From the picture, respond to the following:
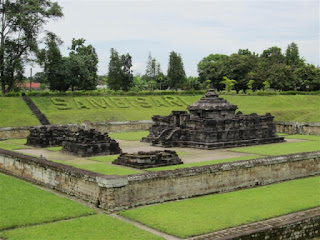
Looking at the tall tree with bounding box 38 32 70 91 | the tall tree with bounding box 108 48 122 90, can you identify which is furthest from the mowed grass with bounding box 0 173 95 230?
the tall tree with bounding box 108 48 122 90

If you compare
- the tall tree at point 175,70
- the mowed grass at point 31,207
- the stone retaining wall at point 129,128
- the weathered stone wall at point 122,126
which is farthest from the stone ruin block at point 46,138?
the tall tree at point 175,70

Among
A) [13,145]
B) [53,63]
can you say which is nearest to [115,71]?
[53,63]

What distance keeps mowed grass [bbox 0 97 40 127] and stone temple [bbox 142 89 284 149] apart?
11.7m

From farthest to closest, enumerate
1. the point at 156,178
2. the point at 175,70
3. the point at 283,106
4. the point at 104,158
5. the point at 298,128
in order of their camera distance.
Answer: the point at 175,70
the point at 283,106
the point at 298,128
the point at 104,158
the point at 156,178

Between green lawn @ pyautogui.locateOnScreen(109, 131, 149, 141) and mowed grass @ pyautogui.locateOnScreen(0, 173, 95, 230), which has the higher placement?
green lawn @ pyautogui.locateOnScreen(109, 131, 149, 141)

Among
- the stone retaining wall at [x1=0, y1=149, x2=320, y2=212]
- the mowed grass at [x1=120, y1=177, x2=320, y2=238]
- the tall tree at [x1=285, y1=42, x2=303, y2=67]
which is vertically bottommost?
the mowed grass at [x1=120, y1=177, x2=320, y2=238]

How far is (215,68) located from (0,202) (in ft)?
181

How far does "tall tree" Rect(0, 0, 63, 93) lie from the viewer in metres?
41.2

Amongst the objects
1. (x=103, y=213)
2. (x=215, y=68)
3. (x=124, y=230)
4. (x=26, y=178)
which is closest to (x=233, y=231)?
(x=124, y=230)

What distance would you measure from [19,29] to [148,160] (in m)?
29.7

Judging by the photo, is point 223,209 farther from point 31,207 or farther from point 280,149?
point 280,149

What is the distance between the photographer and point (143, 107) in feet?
141

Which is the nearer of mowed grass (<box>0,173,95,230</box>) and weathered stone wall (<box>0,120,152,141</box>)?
mowed grass (<box>0,173,95,230</box>)

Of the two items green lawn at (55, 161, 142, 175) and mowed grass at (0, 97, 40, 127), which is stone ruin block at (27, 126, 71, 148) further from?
mowed grass at (0, 97, 40, 127)
